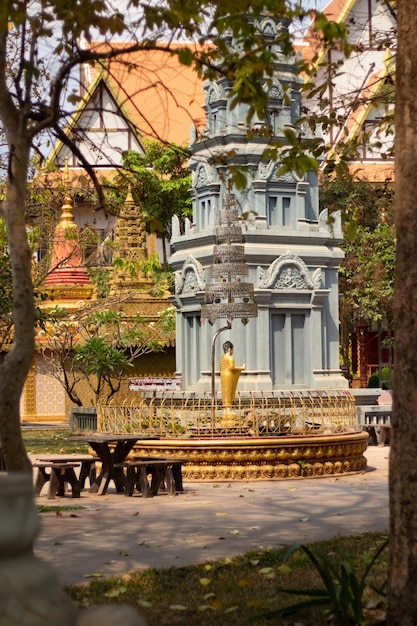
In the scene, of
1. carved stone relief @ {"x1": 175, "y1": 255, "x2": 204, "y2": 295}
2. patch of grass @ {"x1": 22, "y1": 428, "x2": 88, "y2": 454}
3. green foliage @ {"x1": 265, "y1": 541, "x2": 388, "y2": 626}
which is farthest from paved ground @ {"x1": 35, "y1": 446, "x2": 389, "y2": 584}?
carved stone relief @ {"x1": 175, "y1": 255, "x2": 204, "y2": 295}

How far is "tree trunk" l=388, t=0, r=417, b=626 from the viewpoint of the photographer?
6.70 m

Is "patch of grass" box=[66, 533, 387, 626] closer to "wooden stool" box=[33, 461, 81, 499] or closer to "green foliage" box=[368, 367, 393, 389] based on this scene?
"wooden stool" box=[33, 461, 81, 499]

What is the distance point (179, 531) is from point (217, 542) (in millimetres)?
914

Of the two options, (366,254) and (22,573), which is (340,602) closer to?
(22,573)

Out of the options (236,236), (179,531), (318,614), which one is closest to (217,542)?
(179,531)

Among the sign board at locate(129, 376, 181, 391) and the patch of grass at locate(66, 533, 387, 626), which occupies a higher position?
the sign board at locate(129, 376, 181, 391)

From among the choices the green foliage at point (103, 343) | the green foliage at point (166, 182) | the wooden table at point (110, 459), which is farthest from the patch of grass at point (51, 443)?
the green foliage at point (166, 182)

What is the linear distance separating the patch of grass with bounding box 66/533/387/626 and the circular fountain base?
690 centimetres

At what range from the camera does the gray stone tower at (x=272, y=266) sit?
24.5m

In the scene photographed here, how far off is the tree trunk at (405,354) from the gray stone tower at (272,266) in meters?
17.0

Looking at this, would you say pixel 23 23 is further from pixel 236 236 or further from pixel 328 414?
pixel 236 236

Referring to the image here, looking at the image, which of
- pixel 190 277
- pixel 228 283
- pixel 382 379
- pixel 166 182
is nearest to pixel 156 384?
pixel 190 277

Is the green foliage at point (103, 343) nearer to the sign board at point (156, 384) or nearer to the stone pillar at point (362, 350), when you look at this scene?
the sign board at point (156, 384)

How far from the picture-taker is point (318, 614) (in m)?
7.24
